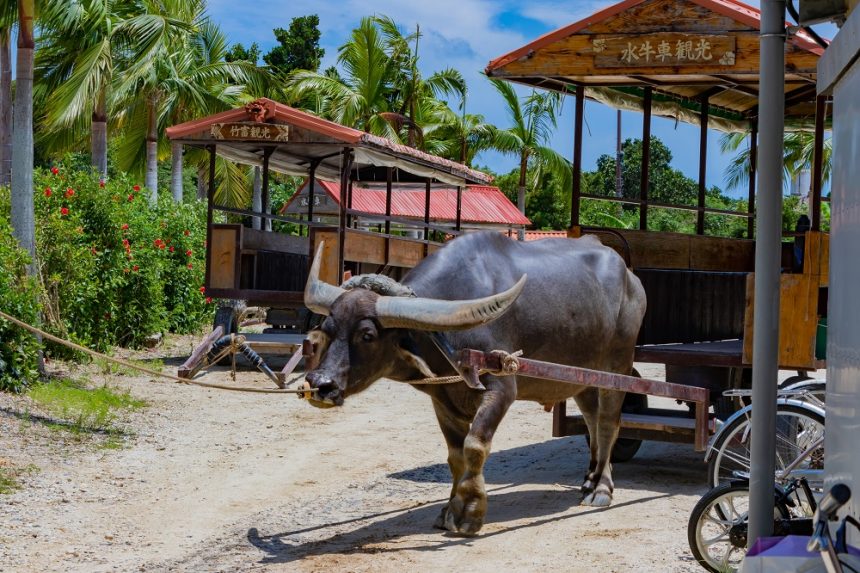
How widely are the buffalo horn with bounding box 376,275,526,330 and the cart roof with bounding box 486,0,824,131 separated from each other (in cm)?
279

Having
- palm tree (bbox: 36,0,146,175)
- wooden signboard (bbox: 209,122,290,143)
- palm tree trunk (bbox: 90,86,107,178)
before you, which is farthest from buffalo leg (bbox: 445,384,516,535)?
palm tree trunk (bbox: 90,86,107,178)

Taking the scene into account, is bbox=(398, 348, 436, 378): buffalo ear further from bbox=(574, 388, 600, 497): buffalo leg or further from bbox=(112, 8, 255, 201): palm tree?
bbox=(112, 8, 255, 201): palm tree

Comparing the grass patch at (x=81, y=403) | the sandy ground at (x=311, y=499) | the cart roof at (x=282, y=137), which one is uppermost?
the cart roof at (x=282, y=137)

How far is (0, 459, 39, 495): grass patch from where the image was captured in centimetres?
736

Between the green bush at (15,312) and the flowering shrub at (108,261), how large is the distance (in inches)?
39.1

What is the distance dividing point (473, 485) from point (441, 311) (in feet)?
3.69

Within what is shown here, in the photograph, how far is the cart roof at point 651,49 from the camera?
313 inches

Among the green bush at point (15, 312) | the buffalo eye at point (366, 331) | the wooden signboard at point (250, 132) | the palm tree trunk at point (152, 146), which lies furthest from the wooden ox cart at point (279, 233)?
the palm tree trunk at point (152, 146)

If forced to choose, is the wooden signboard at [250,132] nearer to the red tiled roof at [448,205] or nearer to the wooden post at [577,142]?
the wooden post at [577,142]

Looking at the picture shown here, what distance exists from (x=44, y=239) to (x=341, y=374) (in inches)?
308

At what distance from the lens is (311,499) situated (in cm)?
765

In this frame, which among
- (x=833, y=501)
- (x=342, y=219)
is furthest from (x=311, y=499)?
(x=342, y=219)

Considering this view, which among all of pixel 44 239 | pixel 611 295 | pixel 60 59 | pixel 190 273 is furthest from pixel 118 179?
pixel 611 295

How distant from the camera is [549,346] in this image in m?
7.63
